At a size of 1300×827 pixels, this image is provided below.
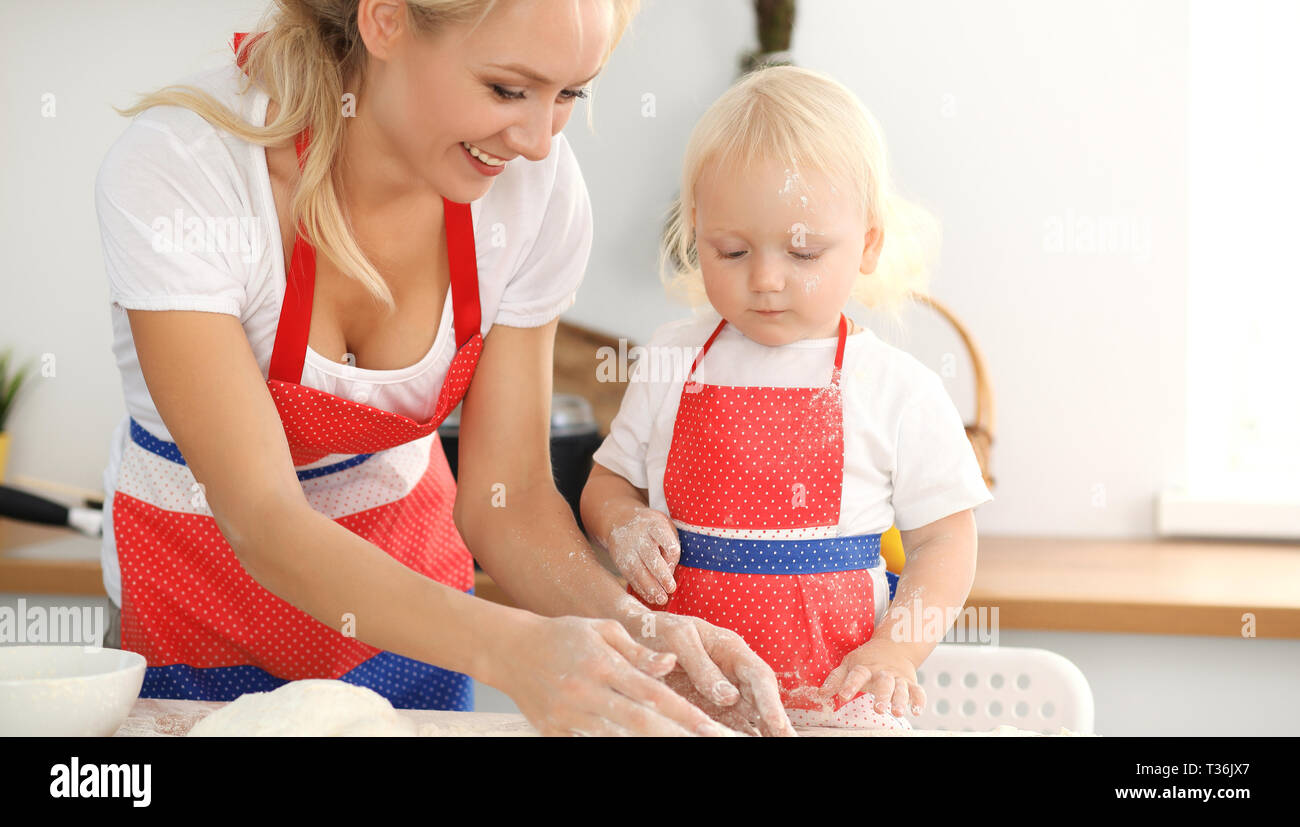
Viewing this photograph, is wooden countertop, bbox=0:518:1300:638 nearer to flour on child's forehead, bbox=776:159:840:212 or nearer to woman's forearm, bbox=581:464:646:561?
woman's forearm, bbox=581:464:646:561

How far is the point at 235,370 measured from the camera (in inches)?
36.8

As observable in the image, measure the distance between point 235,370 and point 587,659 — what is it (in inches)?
15.3

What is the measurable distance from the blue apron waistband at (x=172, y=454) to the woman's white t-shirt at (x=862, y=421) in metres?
0.29

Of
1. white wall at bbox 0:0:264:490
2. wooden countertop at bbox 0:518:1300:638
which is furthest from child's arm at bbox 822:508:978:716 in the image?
white wall at bbox 0:0:264:490

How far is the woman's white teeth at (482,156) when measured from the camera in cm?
99

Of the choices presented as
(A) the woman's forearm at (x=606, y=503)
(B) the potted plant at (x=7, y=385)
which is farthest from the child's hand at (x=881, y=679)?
(B) the potted plant at (x=7, y=385)

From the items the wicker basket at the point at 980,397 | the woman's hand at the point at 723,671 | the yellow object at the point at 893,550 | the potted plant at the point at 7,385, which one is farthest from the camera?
the potted plant at the point at 7,385

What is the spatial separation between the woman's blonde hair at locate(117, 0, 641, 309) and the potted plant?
159 cm

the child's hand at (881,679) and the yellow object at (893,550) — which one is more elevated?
the child's hand at (881,679)

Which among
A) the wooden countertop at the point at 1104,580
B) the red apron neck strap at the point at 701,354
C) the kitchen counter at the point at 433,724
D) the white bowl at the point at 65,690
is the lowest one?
the wooden countertop at the point at 1104,580

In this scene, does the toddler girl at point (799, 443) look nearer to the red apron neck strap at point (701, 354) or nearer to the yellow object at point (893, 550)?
the red apron neck strap at point (701, 354)

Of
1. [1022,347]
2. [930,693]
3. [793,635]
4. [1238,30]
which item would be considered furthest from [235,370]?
[1238,30]
